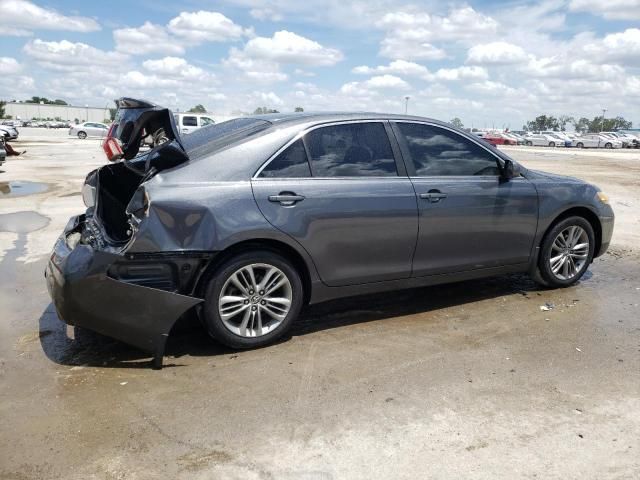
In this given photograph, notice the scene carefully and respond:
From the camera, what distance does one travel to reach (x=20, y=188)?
43.0 ft

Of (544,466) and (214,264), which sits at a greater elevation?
(214,264)

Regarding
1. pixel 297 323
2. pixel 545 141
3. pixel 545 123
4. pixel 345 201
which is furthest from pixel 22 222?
pixel 545 123

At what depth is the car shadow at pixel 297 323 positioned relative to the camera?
13.2ft

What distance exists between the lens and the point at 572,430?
3084 millimetres

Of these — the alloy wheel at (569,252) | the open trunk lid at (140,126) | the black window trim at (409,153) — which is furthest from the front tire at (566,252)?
the open trunk lid at (140,126)

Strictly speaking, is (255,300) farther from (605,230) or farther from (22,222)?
(22,222)

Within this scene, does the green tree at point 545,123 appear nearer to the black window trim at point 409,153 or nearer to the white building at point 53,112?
the white building at point 53,112

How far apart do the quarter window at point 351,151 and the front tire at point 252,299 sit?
81 centimetres

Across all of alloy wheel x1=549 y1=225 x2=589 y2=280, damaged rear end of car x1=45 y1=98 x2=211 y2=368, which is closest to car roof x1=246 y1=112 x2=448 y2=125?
damaged rear end of car x1=45 y1=98 x2=211 y2=368

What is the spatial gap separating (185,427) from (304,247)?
155cm

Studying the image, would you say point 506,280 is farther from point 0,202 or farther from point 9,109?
point 9,109

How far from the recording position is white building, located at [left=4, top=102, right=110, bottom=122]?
363 ft

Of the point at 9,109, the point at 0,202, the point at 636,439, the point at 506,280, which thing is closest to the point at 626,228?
the point at 506,280

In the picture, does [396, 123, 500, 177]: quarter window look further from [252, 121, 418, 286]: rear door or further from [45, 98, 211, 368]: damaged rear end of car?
[45, 98, 211, 368]: damaged rear end of car
